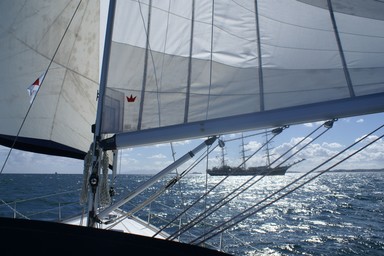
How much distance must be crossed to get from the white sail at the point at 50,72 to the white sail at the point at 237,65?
1292 millimetres

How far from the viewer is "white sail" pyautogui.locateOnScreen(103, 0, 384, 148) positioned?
2.62m

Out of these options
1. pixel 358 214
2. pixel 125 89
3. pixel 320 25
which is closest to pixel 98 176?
pixel 125 89

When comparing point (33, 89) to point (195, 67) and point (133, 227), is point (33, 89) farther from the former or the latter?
point (133, 227)

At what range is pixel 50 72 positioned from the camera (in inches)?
171

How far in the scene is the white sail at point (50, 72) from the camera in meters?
4.00

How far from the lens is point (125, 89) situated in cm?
337

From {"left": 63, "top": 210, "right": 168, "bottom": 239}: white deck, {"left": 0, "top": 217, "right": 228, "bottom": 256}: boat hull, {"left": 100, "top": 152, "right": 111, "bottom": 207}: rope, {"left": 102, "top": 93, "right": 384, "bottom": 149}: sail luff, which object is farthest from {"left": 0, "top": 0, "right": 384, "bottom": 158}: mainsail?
{"left": 63, "top": 210, "right": 168, "bottom": 239}: white deck

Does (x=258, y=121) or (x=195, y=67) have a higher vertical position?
(x=195, y=67)

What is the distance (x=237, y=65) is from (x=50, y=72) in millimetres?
2493

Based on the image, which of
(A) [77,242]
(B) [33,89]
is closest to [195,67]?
(A) [77,242]

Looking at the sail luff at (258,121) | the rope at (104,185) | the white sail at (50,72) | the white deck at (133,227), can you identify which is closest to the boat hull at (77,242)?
the sail luff at (258,121)

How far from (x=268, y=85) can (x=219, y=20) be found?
0.79m

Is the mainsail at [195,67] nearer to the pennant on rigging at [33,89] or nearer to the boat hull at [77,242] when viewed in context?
the pennant on rigging at [33,89]

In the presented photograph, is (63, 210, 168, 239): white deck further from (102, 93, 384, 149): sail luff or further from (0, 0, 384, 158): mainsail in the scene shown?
(102, 93, 384, 149): sail luff
